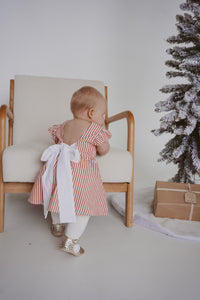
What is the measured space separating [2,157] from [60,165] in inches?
12.1

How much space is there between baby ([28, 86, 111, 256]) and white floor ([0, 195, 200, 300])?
0.12m

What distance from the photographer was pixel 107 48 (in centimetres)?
311

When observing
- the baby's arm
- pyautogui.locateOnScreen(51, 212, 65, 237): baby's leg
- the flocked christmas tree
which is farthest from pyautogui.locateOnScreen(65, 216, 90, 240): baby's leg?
the flocked christmas tree

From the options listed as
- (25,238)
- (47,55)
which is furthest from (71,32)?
(25,238)

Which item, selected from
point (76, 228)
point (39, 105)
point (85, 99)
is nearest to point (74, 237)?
point (76, 228)

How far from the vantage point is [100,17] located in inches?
121

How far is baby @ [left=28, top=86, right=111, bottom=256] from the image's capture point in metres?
1.25

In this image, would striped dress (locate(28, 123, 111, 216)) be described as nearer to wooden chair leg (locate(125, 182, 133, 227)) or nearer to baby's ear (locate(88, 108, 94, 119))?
baby's ear (locate(88, 108, 94, 119))

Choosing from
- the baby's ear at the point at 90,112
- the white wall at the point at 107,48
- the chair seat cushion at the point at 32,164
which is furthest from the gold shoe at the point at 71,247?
the white wall at the point at 107,48

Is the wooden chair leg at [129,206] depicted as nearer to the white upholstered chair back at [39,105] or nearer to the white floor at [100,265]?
the white floor at [100,265]

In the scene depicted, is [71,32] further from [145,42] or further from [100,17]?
[145,42]

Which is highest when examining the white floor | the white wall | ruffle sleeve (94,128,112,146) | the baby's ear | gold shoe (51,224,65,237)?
the white wall

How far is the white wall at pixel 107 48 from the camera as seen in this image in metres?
2.89

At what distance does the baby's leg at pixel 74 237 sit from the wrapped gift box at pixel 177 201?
57cm
